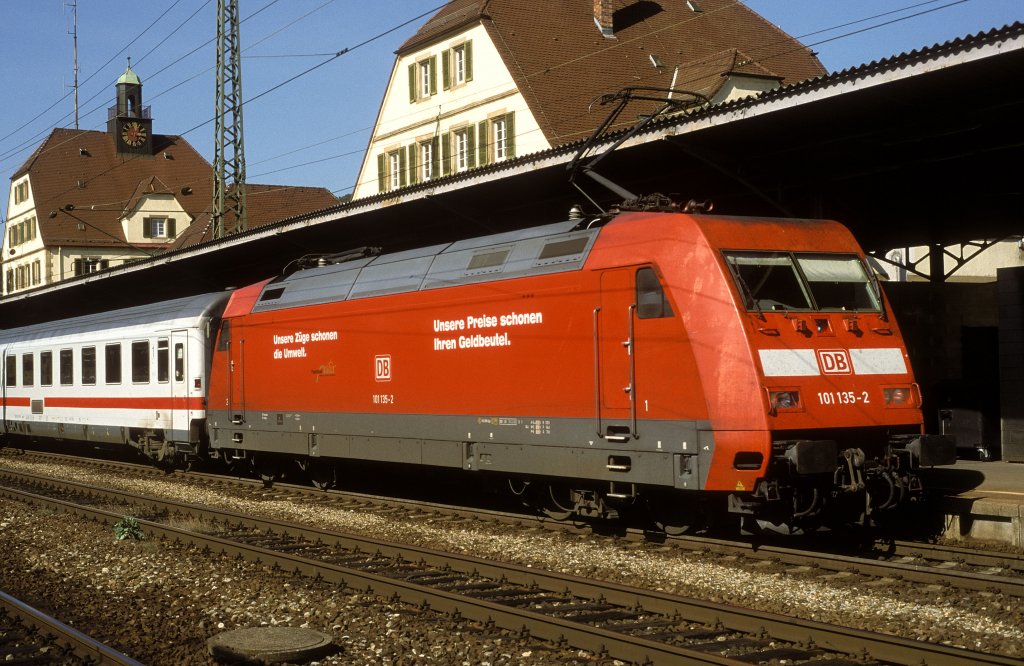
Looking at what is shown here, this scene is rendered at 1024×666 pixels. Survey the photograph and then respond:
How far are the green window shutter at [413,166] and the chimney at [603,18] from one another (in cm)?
843

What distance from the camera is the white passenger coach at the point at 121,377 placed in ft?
65.1

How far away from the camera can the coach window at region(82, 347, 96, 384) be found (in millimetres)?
23559

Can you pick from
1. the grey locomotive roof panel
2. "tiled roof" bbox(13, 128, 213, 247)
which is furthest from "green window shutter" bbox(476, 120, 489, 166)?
"tiled roof" bbox(13, 128, 213, 247)

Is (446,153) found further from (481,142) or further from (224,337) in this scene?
(224,337)

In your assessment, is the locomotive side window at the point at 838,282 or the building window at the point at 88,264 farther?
the building window at the point at 88,264

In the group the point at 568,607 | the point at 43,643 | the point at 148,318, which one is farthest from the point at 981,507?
the point at 148,318

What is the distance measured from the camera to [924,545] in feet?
36.2

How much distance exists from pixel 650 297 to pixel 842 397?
2.08 metres

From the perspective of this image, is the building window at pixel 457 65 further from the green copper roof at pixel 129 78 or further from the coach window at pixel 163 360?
the green copper roof at pixel 129 78

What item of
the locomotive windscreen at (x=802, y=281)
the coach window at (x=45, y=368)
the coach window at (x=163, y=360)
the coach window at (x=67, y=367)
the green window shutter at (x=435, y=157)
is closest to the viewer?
the locomotive windscreen at (x=802, y=281)

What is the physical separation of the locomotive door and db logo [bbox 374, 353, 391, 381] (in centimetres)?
411

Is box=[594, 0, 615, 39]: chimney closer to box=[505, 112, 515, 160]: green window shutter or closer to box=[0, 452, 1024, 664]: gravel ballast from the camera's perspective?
box=[505, 112, 515, 160]: green window shutter

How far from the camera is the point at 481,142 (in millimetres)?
37969

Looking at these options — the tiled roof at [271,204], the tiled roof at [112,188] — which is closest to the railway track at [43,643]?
the tiled roof at [271,204]
